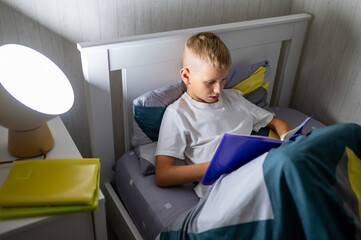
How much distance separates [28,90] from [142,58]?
43 centimetres

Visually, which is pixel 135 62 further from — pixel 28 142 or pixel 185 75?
pixel 28 142

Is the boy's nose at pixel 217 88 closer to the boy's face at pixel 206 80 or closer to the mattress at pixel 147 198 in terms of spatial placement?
the boy's face at pixel 206 80

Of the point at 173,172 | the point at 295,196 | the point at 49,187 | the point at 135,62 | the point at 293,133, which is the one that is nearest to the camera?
the point at 295,196

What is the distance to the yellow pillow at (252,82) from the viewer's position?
4.90ft

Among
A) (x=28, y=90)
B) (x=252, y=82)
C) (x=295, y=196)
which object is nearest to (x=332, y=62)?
(x=252, y=82)

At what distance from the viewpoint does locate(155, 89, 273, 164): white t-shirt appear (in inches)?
47.9

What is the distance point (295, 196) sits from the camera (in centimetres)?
79

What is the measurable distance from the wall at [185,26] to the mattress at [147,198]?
0.86 feet

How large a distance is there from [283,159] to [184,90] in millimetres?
665

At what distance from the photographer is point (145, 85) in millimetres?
1344

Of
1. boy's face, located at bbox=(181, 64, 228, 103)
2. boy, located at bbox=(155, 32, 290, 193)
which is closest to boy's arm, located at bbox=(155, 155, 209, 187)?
boy, located at bbox=(155, 32, 290, 193)

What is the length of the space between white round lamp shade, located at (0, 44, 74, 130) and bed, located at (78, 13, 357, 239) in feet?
0.57

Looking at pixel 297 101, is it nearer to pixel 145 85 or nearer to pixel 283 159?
pixel 145 85

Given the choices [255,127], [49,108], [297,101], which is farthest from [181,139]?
[297,101]
